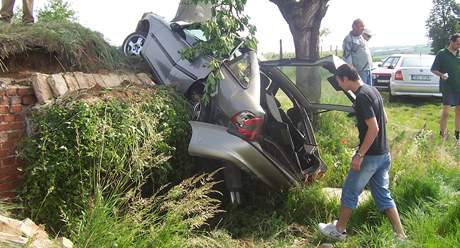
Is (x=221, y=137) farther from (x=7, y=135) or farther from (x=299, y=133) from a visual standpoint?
(x=7, y=135)

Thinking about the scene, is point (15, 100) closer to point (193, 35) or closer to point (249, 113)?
point (249, 113)

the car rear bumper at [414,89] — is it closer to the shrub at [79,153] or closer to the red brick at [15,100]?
the shrub at [79,153]

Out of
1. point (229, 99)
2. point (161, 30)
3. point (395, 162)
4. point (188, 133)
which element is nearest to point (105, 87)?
point (188, 133)

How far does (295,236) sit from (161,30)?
142 inches

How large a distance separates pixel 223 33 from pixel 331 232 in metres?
2.79

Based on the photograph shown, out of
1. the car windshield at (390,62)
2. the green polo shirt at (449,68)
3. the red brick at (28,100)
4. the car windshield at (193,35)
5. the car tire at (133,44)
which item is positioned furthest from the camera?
the car windshield at (390,62)

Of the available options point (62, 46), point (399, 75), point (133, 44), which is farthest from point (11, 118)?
point (399, 75)

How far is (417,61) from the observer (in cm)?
1428

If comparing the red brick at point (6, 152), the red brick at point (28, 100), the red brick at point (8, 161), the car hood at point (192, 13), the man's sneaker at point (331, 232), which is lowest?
the man's sneaker at point (331, 232)

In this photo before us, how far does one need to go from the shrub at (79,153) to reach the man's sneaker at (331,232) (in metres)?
1.72

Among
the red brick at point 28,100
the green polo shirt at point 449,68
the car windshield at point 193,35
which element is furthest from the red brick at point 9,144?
the green polo shirt at point 449,68

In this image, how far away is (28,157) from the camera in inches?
165

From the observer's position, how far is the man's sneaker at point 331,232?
14.9 feet

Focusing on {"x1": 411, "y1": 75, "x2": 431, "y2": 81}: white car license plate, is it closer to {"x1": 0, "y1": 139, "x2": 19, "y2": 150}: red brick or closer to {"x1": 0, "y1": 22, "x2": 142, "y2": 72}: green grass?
{"x1": 0, "y1": 22, "x2": 142, "y2": 72}: green grass
